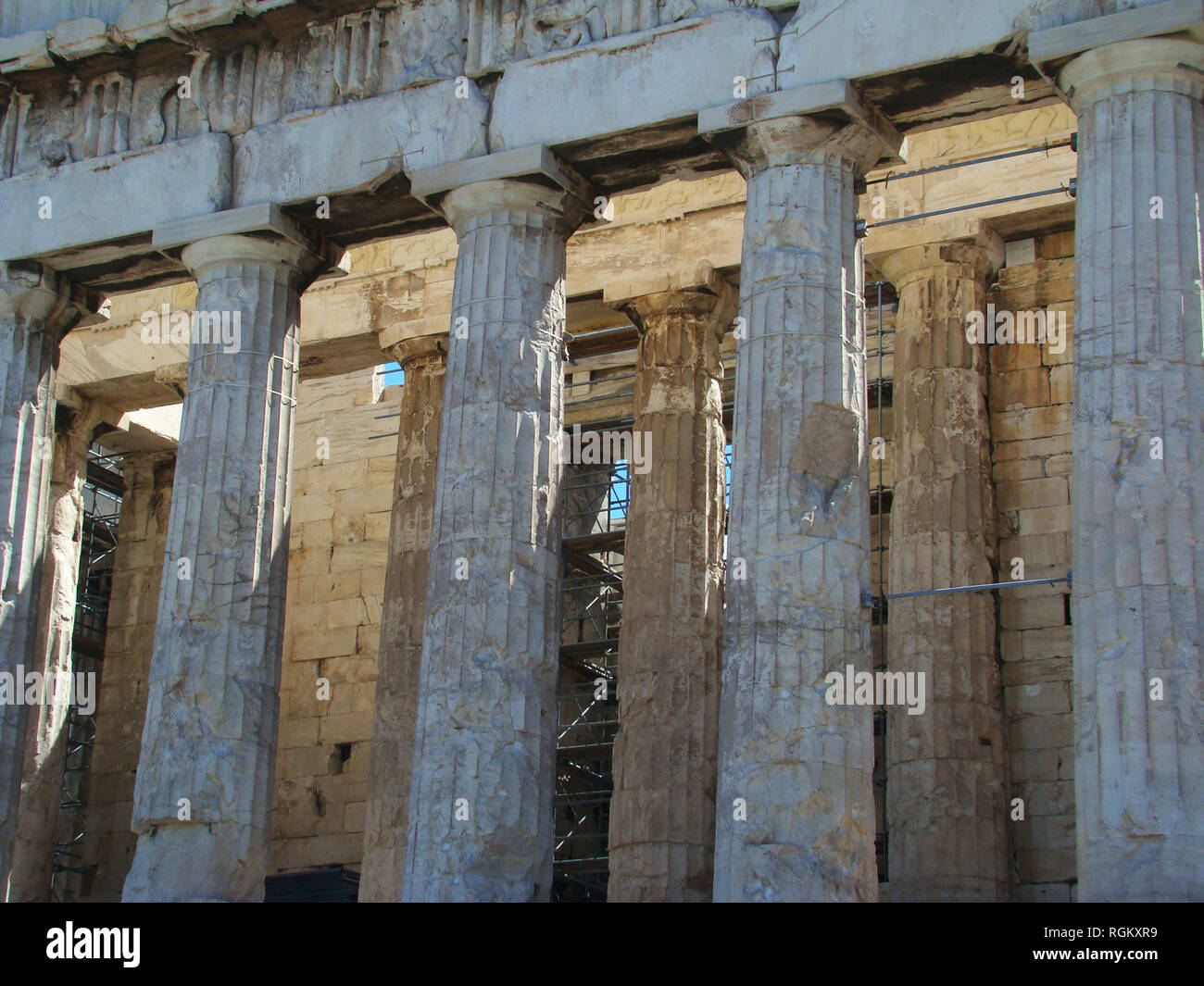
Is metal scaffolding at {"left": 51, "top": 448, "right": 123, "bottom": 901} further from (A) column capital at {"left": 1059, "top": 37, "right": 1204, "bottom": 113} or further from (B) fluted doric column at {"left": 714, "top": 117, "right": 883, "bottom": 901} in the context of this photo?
(A) column capital at {"left": 1059, "top": 37, "right": 1204, "bottom": 113}

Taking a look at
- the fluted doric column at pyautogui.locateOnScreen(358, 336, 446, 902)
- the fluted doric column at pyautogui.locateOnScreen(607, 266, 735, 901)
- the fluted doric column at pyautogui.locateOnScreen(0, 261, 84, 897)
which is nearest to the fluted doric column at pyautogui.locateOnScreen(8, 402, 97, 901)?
the fluted doric column at pyautogui.locateOnScreen(0, 261, 84, 897)

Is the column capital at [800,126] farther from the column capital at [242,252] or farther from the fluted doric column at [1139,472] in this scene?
the column capital at [242,252]

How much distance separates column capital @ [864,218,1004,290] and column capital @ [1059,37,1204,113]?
480 cm

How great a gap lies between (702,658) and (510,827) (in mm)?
4360

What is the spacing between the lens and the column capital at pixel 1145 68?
701 inches

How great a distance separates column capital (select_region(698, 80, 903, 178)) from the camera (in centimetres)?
1925

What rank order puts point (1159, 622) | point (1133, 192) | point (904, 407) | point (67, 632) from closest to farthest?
point (1159, 622)
point (1133, 192)
point (904, 407)
point (67, 632)

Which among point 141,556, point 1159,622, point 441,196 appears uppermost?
point 441,196

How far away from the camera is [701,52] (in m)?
20.1

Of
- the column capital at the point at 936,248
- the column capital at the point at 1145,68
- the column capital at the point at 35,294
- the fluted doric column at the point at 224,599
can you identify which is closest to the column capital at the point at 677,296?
the column capital at the point at 936,248

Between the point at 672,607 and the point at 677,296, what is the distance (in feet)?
11.8

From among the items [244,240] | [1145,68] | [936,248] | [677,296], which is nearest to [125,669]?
[244,240]

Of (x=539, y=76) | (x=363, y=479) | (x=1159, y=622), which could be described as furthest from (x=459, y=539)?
(x=363, y=479)

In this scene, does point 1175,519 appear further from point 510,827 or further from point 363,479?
point 363,479
